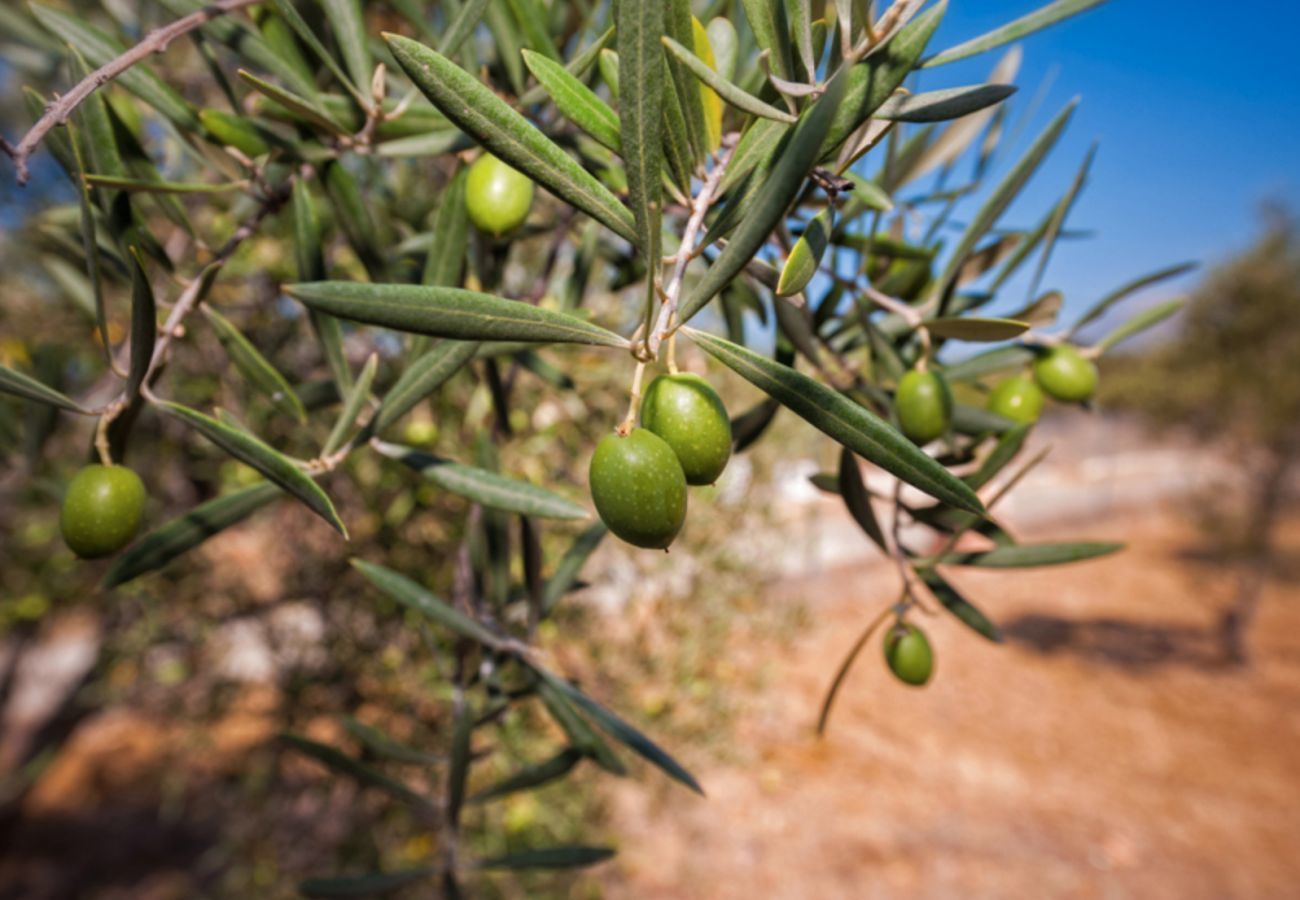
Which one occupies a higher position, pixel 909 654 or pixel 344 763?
pixel 909 654

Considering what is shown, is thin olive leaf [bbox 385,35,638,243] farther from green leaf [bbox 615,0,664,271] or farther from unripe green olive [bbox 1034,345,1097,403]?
unripe green olive [bbox 1034,345,1097,403]

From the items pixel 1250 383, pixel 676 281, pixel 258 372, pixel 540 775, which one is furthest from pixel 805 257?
pixel 1250 383

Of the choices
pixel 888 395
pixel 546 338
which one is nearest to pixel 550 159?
pixel 546 338

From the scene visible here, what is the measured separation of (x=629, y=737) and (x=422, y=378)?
43cm

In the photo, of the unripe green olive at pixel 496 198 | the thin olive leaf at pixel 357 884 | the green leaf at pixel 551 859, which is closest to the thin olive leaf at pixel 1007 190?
the unripe green olive at pixel 496 198

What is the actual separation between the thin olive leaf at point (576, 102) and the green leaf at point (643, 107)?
73mm

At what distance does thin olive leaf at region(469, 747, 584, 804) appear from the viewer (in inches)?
35.8

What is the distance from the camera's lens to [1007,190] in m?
0.65

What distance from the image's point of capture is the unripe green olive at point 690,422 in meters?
0.45

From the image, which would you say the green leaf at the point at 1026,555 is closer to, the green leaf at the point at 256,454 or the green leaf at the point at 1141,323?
the green leaf at the point at 1141,323

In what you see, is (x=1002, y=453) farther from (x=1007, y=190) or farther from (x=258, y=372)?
(x=258, y=372)

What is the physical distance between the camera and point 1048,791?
229 inches

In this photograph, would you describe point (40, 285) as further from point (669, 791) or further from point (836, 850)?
point (836, 850)

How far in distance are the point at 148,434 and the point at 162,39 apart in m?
1.66
